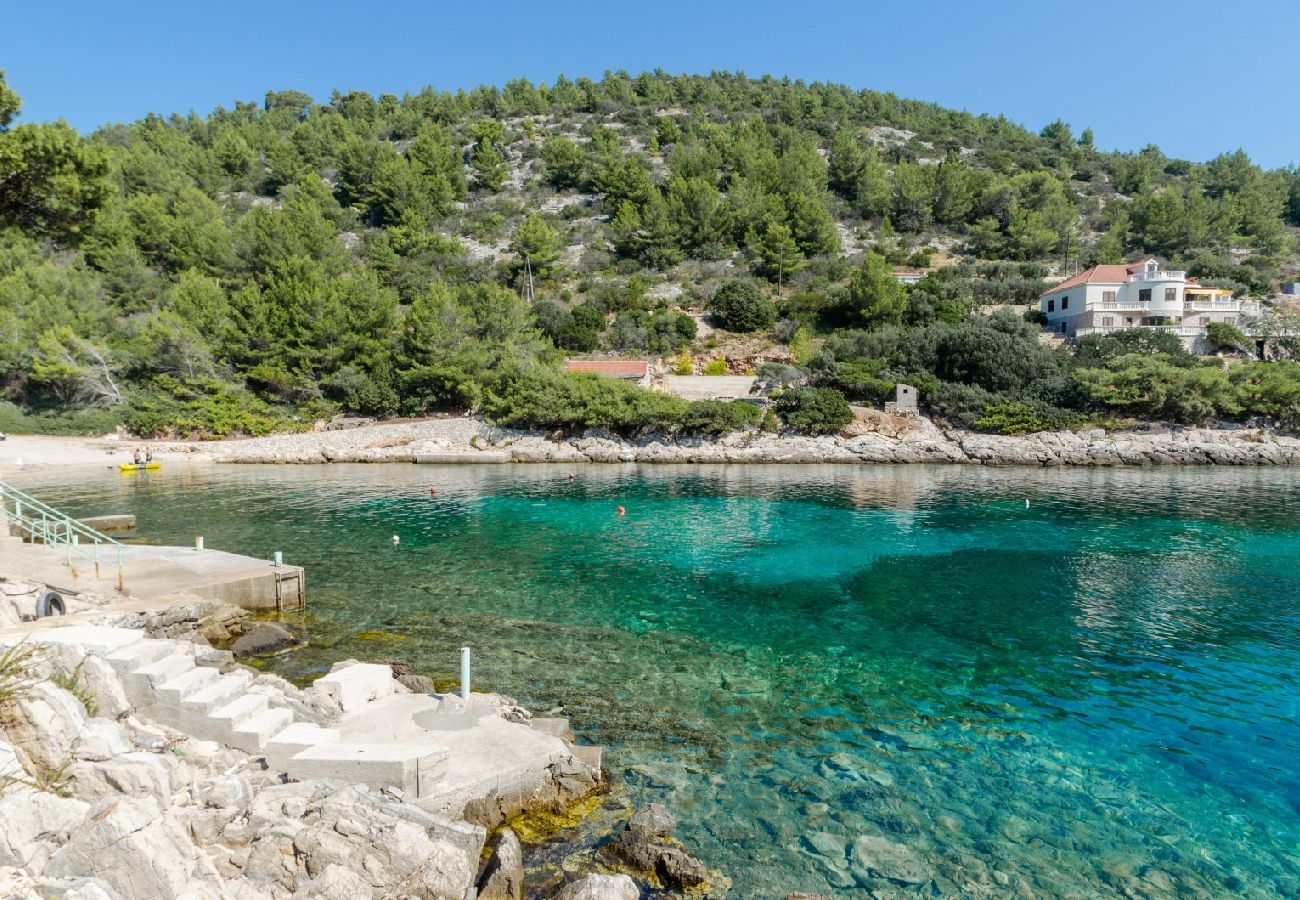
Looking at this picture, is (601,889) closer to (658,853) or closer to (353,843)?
(658,853)

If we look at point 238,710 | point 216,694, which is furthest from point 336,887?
point 216,694

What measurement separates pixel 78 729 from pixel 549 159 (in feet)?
350

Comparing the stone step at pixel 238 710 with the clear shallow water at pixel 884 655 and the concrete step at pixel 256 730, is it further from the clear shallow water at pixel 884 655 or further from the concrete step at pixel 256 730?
the clear shallow water at pixel 884 655

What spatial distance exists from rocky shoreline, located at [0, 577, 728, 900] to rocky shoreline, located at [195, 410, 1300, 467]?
116ft

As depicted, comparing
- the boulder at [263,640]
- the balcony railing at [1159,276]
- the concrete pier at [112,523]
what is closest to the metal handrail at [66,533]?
the boulder at [263,640]

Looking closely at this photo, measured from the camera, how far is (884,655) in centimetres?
1291

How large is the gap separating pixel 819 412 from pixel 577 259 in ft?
159

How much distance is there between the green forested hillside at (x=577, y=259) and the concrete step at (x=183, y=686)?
1521 cm

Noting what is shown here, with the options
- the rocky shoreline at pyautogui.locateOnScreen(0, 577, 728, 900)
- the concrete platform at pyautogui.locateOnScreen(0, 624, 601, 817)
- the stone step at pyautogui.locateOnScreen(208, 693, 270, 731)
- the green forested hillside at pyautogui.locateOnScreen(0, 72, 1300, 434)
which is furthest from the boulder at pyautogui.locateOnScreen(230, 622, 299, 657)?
the green forested hillside at pyautogui.locateOnScreen(0, 72, 1300, 434)

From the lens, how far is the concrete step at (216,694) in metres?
Result: 7.95

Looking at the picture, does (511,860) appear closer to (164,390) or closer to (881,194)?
(164,390)

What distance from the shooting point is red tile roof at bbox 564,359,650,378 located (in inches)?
2023

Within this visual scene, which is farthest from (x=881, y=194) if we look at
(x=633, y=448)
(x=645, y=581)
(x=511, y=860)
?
(x=511, y=860)

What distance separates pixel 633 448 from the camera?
146 ft
